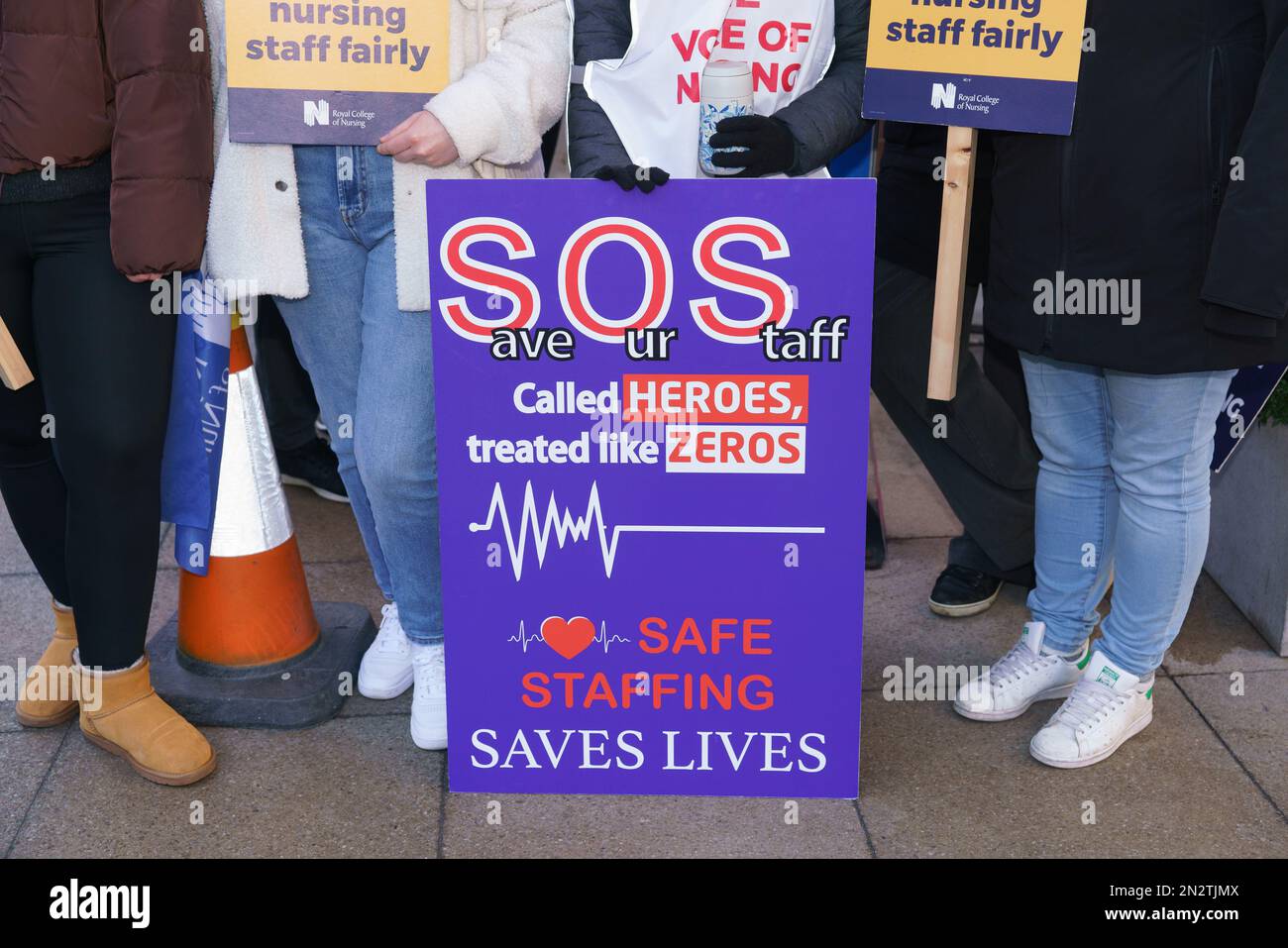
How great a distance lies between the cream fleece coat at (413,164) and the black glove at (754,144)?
43 centimetres

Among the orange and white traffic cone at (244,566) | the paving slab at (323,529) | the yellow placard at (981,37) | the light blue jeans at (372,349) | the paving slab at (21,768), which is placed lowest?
the paving slab at (21,768)

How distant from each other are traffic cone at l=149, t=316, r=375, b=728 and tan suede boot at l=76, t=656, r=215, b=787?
7.9 inches

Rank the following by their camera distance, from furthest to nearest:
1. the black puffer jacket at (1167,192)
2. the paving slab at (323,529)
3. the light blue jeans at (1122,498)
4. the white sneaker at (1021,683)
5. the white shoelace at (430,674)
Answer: the paving slab at (323,529)
the white sneaker at (1021,683)
the white shoelace at (430,674)
the light blue jeans at (1122,498)
the black puffer jacket at (1167,192)

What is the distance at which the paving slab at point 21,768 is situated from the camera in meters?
3.19

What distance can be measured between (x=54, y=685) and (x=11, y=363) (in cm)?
100

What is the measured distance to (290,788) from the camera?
329 centimetres

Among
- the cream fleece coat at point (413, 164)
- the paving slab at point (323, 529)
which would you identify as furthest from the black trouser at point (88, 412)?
the paving slab at point (323, 529)

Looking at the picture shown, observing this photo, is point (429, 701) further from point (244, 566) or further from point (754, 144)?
point (754, 144)

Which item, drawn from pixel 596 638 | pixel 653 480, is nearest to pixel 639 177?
pixel 653 480

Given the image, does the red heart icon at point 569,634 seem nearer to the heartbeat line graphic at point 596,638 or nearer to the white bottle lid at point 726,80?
the heartbeat line graphic at point 596,638

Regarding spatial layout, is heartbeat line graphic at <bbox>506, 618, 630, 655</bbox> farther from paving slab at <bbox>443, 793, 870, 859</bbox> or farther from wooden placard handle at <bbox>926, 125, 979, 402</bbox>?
wooden placard handle at <bbox>926, 125, 979, 402</bbox>

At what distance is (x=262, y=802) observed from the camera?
3.24 metres

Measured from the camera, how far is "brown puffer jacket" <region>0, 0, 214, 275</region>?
2770mm

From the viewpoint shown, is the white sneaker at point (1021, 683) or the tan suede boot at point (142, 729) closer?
the tan suede boot at point (142, 729)
